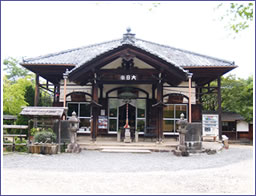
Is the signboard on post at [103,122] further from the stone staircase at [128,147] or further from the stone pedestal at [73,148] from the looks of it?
the stone pedestal at [73,148]

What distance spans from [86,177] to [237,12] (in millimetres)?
5840

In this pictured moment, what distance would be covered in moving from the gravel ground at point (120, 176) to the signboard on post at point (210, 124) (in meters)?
6.02

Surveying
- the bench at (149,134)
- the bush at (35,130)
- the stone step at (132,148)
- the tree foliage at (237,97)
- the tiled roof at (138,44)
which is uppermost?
the tiled roof at (138,44)

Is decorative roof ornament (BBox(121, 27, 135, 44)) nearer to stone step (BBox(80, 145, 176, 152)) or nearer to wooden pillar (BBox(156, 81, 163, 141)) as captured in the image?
wooden pillar (BBox(156, 81, 163, 141))

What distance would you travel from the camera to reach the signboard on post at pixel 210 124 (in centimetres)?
1435

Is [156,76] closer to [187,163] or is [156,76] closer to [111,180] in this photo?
[187,163]

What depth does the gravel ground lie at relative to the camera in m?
4.77

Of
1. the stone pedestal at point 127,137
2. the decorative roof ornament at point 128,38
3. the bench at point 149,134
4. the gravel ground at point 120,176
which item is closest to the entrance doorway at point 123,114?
the bench at point 149,134

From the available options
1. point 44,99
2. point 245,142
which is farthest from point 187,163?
point 245,142

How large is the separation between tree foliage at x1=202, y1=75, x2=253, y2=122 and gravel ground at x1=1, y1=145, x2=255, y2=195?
53.6 feet

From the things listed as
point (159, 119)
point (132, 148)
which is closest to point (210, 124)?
point (159, 119)

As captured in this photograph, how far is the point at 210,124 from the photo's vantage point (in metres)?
14.5

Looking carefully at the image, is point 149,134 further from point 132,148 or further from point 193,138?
point 193,138

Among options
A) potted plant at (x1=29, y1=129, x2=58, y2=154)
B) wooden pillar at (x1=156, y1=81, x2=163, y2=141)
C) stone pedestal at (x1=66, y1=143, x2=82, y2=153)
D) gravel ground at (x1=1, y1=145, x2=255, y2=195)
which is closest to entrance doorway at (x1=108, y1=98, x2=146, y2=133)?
wooden pillar at (x1=156, y1=81, x2=163, y2=141)
